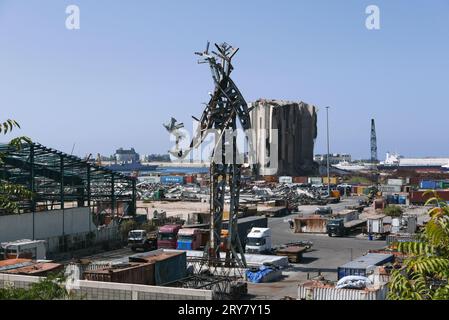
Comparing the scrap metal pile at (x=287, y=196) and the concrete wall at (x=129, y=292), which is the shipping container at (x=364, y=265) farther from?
the scrap metal pile at (x=287, y=196)

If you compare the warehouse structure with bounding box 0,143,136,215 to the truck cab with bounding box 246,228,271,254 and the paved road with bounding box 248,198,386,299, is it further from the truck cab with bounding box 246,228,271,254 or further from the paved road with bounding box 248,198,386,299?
the paved road with bounding box 248,198,386,299

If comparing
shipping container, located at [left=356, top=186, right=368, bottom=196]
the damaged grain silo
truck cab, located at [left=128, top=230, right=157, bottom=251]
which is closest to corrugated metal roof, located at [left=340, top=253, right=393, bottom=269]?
truck cab, located at [left=128, top=230, right=157, bottom=251]

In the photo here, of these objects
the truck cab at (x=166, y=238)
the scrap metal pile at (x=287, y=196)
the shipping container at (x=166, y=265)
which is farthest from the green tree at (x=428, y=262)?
the scrap metal pile at (x=287, y=196)

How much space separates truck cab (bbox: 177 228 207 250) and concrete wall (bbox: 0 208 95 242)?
294 inches

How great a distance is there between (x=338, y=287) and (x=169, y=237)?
18912mm

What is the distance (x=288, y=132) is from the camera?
508ft

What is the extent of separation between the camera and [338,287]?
19594 millimetres

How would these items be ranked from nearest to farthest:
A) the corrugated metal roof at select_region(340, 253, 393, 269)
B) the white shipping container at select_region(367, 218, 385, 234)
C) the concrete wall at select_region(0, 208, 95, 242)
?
the corrugated metal roof at select_region(340, 253, 393, 269)
the concrete wall at select_region(0, 208, 95, 242)
the white shipping container at select_region(367, 218, 385, 234)

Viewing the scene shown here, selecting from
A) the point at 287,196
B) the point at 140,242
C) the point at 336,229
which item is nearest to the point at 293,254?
the point at 140,242

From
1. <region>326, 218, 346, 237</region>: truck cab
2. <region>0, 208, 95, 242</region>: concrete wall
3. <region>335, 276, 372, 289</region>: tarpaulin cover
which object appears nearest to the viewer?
<region>335, 276, 372, 289</region>: tarpaulin cover

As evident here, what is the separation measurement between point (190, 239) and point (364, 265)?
13.3m

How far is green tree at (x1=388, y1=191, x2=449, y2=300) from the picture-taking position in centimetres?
621

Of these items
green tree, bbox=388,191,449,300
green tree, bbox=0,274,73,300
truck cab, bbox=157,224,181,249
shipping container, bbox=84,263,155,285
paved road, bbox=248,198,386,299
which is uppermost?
green tree, bbox=388,191,449,300

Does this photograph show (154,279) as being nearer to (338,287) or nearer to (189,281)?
(189,281)
